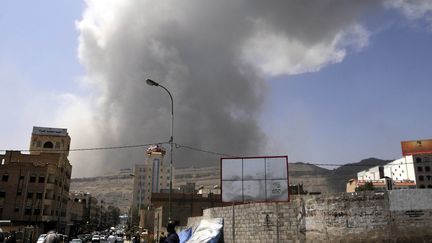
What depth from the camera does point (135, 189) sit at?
173250 millimetres

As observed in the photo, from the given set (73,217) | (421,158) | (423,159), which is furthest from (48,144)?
(423,159)

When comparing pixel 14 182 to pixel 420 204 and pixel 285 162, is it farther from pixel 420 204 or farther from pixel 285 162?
pixel 420 204

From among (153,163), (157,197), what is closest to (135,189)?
(153,163)

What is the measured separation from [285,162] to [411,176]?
100015mm

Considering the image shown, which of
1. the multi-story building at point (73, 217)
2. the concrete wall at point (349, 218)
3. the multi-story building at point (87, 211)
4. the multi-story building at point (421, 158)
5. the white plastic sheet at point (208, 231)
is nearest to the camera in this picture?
the concrete wall at point (349, 218)

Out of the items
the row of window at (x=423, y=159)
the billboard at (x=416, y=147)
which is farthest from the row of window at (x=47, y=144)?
the row of window at (x=423, y=159)

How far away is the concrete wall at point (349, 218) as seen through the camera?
16.5m

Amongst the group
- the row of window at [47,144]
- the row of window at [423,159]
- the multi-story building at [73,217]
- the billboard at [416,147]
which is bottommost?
the multi-story building at [73,217]

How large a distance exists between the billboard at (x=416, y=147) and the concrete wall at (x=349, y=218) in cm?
9799

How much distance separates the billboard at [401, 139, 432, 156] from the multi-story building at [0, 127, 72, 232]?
3513 inches

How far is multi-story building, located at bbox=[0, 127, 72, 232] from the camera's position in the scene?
6500 centimetres

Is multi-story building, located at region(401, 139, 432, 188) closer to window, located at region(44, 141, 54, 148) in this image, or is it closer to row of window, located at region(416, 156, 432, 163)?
row of window, located at region(416, 156, 432, 163)

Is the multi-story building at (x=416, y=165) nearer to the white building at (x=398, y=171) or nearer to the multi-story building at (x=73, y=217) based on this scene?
the white building at (x=398, y=171)

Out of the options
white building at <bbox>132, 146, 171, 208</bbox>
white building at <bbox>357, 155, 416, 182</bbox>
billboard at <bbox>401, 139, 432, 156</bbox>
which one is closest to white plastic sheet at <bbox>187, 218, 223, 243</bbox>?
billboard at <bbox>401, 139, 432, 156</bbox>
